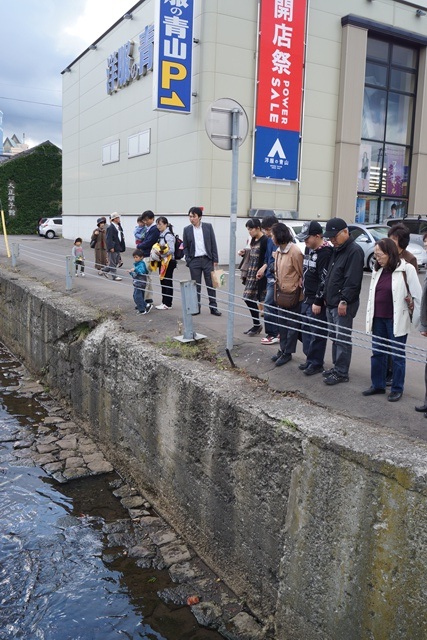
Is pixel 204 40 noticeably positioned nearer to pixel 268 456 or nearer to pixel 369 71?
pixel 369 71

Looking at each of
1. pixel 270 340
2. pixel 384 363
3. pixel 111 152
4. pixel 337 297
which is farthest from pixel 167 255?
pixel 111 152

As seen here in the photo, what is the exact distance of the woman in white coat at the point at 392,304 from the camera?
4723mm

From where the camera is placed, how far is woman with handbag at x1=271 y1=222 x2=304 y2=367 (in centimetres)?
567

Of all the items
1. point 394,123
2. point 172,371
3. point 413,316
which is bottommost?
point 172,371

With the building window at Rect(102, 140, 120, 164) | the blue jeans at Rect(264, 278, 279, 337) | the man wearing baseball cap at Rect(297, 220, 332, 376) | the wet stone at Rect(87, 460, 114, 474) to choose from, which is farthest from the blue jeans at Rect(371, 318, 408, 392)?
the building window at Rect(102, 140, 120, 164)

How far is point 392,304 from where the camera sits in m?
4.80

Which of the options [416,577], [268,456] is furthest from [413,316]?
[416,577]

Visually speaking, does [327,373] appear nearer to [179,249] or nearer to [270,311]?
[270,311]

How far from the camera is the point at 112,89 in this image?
2456 centimetres

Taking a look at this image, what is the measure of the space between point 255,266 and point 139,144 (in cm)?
1684

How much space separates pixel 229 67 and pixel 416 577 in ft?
58.4

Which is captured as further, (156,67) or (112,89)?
(112,89)

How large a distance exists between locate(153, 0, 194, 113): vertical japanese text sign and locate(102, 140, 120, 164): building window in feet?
23.9

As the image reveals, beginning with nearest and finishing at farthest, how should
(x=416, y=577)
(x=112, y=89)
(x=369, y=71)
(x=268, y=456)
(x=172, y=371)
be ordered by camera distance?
(x=416, y=577) < (x=268, y=456) < (x=172, y=371) < (x=369, y=71) < (x=112, y=89)
